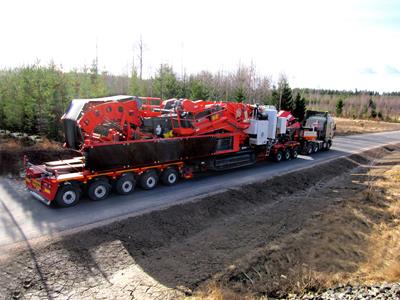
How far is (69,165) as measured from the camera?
37.6ft

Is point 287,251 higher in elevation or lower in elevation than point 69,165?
lower

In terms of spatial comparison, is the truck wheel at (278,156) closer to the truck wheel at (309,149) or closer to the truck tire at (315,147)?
the truck wheel at (309,149)

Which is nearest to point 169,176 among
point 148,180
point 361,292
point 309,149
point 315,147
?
point 148,180

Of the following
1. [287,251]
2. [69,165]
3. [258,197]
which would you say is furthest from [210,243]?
[69,165]

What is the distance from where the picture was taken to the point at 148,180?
12.2 meters

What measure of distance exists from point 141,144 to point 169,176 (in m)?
1.93

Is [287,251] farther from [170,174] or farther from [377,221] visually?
[170,174]

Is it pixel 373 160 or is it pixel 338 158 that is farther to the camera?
pixel 373 160

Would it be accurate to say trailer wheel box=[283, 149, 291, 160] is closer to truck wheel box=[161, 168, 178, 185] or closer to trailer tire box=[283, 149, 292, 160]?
trailer tire box=[283, 149, 292, 160]

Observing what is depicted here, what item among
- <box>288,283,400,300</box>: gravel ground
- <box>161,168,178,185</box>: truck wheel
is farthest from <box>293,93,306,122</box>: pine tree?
<box>288,283,400,300</box>: gravel ground

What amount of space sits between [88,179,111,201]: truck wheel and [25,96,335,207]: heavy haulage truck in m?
0.03

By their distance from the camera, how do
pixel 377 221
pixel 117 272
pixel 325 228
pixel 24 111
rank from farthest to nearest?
1. pixel 24 111
2. pixel 377 221
3. pixel 325 228
4. pixel 117 272

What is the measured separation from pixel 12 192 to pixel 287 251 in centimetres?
931

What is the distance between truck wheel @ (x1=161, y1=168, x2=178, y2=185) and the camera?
1276 cm
